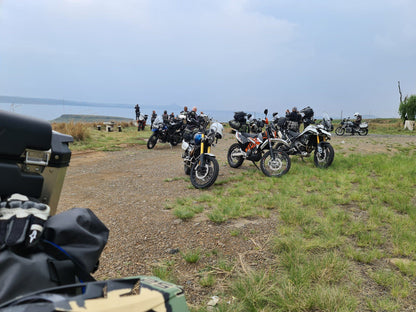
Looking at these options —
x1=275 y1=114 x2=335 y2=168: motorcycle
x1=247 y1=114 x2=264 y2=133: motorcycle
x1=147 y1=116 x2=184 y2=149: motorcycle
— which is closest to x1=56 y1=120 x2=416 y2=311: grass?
x1=275 y1=114 x2=335 y2=168: motorcycle

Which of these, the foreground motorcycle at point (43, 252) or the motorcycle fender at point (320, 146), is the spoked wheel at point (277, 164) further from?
the foreground motorcycle at point (43, 252)

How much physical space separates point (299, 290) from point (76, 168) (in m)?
6.28

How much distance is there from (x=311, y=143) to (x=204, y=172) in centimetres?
317

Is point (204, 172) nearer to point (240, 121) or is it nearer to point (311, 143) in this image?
point (240, 121)

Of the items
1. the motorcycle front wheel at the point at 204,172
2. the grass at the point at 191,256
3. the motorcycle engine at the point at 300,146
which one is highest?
the motorcycle engine at the point at 300,146

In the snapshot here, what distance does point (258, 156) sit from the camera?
258 inches

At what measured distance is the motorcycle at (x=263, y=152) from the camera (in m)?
6.03

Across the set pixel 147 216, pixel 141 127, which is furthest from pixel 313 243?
pixel 141 127

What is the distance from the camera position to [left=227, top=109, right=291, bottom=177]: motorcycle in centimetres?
603

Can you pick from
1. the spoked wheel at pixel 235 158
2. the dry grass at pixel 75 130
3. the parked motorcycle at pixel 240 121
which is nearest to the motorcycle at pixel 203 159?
the spoked wheel at pixel 235 158

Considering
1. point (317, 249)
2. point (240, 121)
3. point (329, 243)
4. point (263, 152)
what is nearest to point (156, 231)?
point (317, 249)

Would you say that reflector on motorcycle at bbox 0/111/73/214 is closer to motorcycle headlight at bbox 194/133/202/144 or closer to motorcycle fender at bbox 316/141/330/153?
motorcycle headlight at bbox 194/133/202/144

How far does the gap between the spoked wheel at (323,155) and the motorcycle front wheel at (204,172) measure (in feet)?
9.21

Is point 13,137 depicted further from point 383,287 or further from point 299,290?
point 383,287
